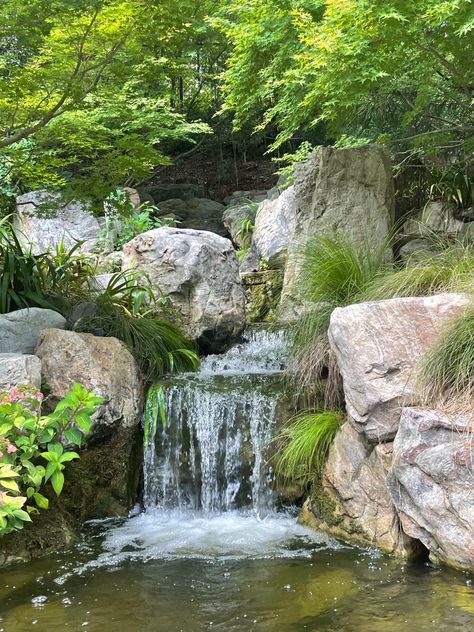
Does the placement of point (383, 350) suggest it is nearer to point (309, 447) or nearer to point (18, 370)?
point (309, 447)

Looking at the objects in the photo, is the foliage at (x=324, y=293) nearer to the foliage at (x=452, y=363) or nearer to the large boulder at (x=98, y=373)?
the foliage at (x=452, y=363)

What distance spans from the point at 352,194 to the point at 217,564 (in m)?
5.41

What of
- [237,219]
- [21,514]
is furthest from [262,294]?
[21,514]

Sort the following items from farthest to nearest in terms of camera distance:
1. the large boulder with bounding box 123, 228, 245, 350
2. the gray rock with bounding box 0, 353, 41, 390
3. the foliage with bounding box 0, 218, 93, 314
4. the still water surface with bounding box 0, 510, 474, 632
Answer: the large boulder with bounding box 123, 228, 245, 350 < the foliage with bounding box 0, 218, 93, 314 < the gray rock with bounding box 0, 353, 41, 390 < the still water surface with bounding box 0, 510, 474, 632

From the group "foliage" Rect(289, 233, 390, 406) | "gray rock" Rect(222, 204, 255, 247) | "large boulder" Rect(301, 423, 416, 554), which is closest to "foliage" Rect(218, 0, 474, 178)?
"foliage" Rect(289, 233, 390, 406)

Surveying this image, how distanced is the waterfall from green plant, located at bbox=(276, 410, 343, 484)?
285 millimetres

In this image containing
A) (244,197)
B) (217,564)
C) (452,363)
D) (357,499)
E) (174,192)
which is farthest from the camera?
(174,192)

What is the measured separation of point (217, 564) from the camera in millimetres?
4297

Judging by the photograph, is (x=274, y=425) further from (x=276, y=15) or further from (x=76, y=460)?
(x=276, y=15)

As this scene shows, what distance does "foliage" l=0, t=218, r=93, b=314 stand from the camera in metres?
6.50

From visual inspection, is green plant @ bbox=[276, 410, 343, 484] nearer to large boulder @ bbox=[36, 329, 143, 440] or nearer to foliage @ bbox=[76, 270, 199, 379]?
large boulder @ bbox=[36, 329, 143, 440]

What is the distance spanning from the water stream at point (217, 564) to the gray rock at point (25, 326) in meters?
1.13

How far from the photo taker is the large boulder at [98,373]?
5.33 meters

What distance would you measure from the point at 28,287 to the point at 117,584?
11.6 ft
